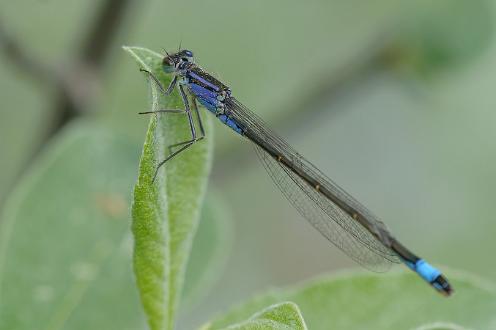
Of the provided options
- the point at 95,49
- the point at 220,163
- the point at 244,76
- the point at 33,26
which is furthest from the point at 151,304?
the point at 33,26

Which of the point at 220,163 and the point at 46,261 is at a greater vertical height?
the point at 220,163

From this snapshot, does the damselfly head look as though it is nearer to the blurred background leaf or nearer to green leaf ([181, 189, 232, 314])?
the blurred background leaf

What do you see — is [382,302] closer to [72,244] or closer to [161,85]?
[161,85]

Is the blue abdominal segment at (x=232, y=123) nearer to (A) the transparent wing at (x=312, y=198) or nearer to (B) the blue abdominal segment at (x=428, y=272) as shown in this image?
(A) the transparent wing at (x=312, y=198)

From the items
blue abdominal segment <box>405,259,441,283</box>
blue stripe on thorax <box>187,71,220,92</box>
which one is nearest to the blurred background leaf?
blue stripe on thorax <box>187,71,220,92</box>

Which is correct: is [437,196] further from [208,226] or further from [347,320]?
[347,320]

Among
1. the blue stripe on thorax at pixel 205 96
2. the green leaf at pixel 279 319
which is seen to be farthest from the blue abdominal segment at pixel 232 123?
the green leaf at pixel 279 319
